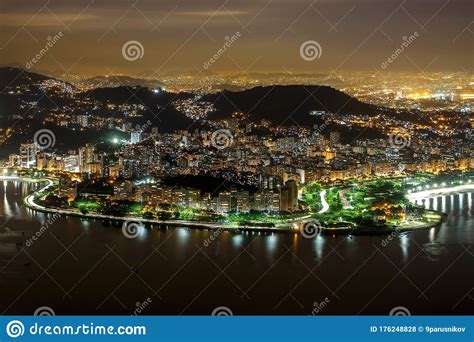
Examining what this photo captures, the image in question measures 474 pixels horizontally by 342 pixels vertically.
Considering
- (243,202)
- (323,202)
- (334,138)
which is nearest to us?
(243,202)

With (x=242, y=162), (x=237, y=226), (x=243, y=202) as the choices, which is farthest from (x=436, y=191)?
(x=237, y=226)

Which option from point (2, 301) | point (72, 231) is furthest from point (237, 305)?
point (72, 231)

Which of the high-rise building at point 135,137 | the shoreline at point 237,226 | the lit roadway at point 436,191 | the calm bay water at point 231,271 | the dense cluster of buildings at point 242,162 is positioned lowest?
the calm bay water at point 231,271

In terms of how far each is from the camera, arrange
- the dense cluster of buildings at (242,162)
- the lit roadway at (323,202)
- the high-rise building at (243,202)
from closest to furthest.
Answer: the high-rise building at (243,202) < the lit roadway at (323,202) < the dense cluster of buildings at (242,162)

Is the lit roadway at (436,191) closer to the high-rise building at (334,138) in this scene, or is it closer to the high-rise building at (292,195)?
the high-rise building at (292,195)

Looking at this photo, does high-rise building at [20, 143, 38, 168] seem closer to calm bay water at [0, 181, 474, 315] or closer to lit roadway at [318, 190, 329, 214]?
calm bay water at [0, 181, 474, 315]

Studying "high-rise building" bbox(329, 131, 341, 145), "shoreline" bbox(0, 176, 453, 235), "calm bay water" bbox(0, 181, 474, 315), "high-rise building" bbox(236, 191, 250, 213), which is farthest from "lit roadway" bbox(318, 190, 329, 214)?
"high-rise building" bbox(329, 131, 341, 145)

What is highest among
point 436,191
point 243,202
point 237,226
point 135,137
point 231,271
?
point 135,137

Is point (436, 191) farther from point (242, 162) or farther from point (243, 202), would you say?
point (243, 202)

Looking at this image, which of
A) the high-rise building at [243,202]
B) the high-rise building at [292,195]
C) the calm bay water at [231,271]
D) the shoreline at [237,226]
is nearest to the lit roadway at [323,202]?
the high-rise building at [292,195]
